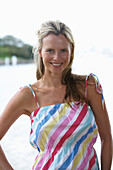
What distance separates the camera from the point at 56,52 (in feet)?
3.66

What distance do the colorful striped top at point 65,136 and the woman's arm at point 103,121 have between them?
0.15 feet

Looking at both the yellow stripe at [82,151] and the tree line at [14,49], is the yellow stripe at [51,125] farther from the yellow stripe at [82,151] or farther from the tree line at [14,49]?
the tree line at [14,49]

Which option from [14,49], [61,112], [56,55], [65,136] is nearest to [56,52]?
[56,55]

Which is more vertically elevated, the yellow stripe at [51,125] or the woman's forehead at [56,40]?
the woman's forehead at [56,40]

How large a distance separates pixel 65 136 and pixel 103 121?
0.65 feet

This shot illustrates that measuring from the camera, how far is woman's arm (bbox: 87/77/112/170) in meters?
1.16

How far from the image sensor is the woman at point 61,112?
1.10 metres

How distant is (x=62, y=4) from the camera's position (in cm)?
1827

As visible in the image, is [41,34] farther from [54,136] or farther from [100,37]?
[100,37]

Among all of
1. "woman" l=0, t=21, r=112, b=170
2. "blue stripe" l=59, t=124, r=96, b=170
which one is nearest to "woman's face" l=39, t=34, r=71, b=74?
"woman" l=0, t=21, r=112, b=170

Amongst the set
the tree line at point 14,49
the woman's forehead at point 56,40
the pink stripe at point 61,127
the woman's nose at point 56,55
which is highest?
the woman's forehead at point 56,40

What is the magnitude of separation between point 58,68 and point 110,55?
48.6ft

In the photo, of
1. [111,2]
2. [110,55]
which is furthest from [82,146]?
[111,2]

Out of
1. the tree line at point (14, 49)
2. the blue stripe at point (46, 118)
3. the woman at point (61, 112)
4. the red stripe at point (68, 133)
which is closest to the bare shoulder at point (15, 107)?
the woman at point (61, 112)
